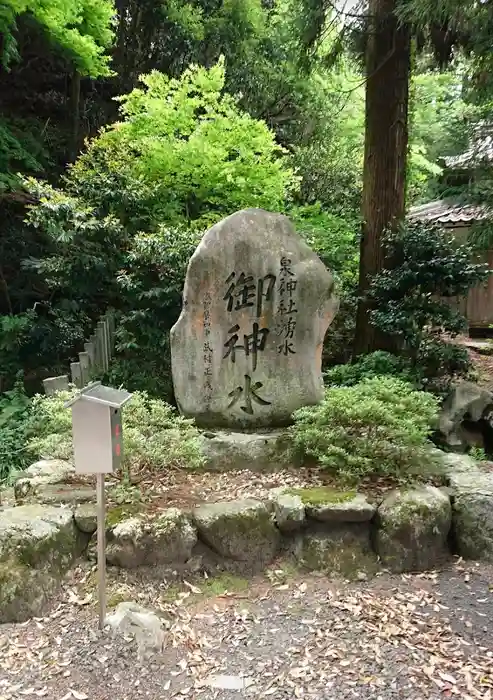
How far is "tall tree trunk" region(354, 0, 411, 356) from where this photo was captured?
762 cm

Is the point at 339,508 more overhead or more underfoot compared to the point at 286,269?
more underfoot

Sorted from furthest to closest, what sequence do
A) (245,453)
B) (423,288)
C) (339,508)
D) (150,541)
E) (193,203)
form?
(193,203) → (423,288) → (245,453) → (339,508) → (150,541)

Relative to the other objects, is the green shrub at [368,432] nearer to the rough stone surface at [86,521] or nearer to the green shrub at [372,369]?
the rough stone surface at [86,521]

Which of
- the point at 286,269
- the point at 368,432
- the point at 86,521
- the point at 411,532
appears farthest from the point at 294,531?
the point at 286,269

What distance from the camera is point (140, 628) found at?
3.18 metres

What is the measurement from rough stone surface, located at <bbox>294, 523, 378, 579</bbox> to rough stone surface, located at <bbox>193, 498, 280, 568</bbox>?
233mm

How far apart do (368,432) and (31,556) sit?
8.97 ft

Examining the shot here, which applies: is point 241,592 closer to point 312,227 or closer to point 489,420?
point 489,420

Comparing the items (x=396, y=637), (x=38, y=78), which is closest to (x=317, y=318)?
(x=396, y=637)

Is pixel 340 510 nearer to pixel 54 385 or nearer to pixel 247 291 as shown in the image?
pixel 247 291

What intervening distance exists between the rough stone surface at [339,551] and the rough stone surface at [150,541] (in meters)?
0.86

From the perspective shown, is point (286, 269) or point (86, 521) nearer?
point (86, 521)

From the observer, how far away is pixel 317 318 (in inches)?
216

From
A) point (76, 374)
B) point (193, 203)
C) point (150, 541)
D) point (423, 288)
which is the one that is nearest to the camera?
point (150, 541)
